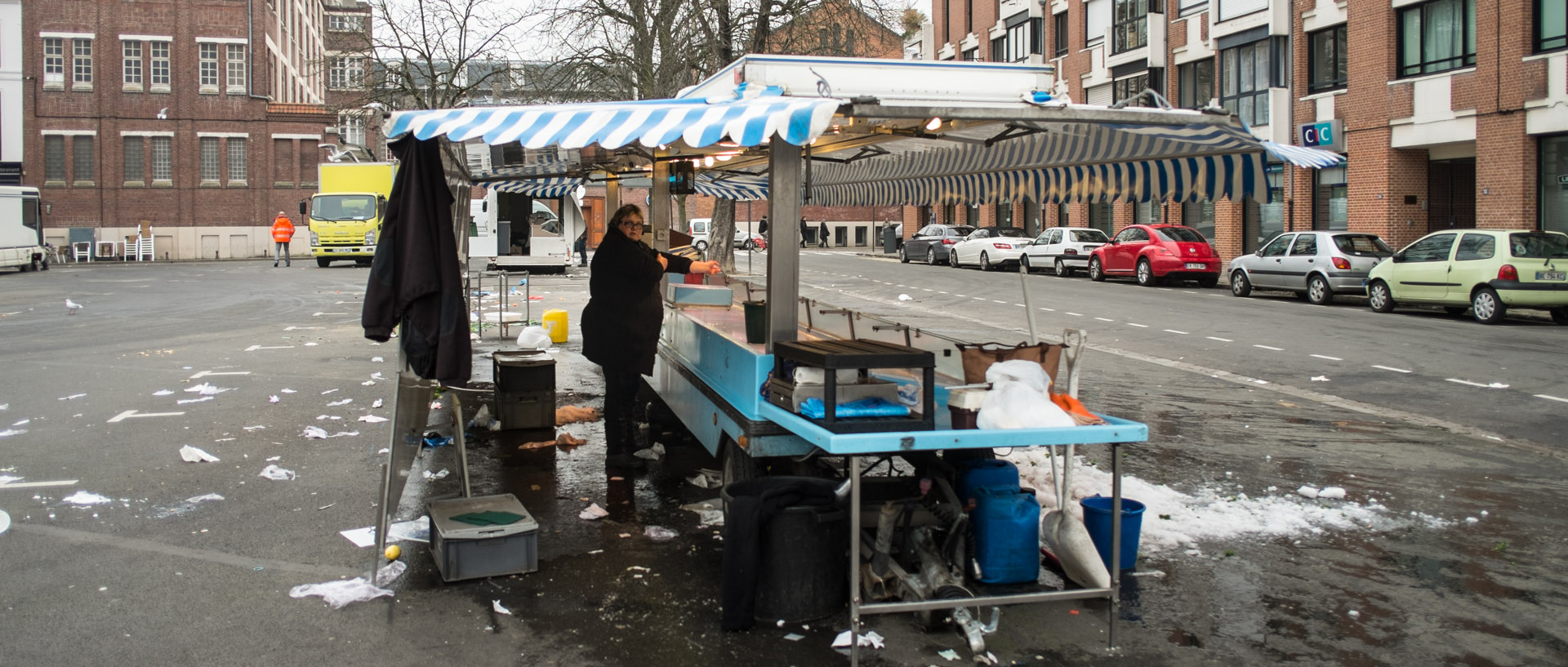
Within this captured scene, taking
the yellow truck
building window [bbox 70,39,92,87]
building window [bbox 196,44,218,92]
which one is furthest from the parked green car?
building window [bbox 70,39,92,87]

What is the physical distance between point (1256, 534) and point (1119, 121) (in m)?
2.46

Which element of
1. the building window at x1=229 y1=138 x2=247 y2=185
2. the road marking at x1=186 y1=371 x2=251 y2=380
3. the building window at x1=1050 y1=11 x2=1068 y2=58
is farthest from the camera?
the building window at x1=229 y1=138 x2=247 y2=185

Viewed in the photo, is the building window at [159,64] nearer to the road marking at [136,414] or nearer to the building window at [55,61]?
the building window at [55,61]

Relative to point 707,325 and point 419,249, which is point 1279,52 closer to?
point 707,325

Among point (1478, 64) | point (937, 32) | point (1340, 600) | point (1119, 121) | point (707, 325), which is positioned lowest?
point (1340, 600)

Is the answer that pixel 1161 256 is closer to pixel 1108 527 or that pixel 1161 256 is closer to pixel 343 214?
pixel 1108 527

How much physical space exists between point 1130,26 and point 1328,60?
890 centimetres

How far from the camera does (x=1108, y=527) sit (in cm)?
544

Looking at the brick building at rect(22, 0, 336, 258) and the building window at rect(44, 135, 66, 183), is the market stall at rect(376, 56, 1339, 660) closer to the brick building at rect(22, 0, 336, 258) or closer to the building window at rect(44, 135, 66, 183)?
the brick building at rect(22, 0, 336, 258)

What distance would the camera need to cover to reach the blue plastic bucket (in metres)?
5.45

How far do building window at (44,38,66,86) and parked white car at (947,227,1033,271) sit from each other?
39.4 meters

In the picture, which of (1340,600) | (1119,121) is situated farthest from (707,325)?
(1340,600)

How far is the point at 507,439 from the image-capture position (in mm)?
8906

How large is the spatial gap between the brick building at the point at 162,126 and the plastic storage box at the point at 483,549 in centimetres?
5083
